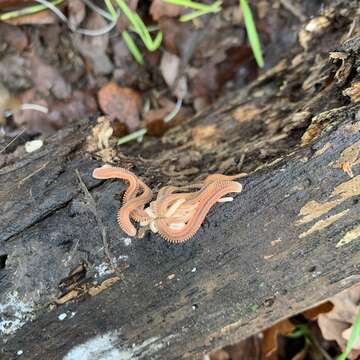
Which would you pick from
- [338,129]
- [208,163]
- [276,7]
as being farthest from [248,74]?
[338,129]

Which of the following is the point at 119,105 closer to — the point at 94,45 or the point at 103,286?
the point at 94,45

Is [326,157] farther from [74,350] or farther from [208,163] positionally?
[74,350]

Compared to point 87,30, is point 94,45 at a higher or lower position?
lower

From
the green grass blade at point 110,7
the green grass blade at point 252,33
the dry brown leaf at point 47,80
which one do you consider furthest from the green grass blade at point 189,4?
the dry brown leaf at point 47,80

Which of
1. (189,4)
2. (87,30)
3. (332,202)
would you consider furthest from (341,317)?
(87,30)

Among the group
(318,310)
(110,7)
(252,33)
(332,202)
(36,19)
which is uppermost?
(36,19)

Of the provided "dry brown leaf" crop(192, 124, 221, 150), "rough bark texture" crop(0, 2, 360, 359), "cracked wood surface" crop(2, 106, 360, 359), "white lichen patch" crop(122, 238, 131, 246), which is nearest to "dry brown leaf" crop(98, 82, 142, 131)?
"dry brown leaf" crop(192, 124, 221, 150)

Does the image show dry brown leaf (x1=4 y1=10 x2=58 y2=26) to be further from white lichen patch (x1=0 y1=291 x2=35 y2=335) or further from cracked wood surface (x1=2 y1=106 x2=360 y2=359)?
white lichen patch (x1=0 y1=291 x2=35 y2=335)
